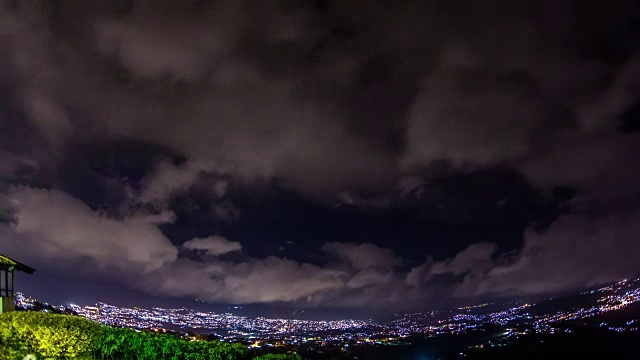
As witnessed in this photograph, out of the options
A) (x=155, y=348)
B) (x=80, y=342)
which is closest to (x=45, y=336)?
(x=80, y=342)

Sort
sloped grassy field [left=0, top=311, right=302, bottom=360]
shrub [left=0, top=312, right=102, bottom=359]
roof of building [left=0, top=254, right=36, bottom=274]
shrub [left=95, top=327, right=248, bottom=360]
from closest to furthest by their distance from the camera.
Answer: shrub [left=95, top=327, right=248, bottom=360] → sloped grassy field [left=0, top=311, right=302, bottom=360] → shrub [left=0, top=312, right=102, bottom=359] → roof of building [left=0, top=254, right=36, bottom=274]

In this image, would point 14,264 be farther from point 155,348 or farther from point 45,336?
point 155,348

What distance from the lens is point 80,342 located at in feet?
51.5

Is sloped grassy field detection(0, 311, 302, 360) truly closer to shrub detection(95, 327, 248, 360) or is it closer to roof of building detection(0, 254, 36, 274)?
shrub detection(95, 327, 248, 360)

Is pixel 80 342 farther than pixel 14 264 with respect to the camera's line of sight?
No

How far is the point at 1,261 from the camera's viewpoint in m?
21.6

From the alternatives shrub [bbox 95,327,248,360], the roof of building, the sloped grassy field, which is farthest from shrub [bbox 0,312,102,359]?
the roof of building

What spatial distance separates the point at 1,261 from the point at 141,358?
12.1 m

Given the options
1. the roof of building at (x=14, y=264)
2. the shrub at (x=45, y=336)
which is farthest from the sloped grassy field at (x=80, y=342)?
the roof of building at (x=14, y=264)

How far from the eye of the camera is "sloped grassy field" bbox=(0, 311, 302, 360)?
13859 mm

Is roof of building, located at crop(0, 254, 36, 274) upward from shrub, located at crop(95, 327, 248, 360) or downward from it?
upward

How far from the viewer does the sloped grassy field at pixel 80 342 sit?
13859 mm

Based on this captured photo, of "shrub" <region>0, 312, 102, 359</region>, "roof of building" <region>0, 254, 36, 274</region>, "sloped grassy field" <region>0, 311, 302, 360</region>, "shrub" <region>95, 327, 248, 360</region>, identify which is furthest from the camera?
"roof of building" <region>0, 254, 36, 274</region>

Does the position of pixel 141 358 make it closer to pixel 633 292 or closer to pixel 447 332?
pixel 447 332
